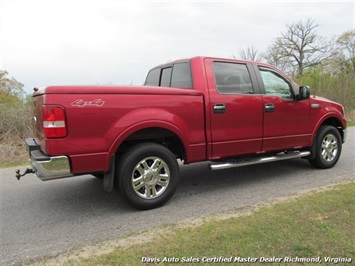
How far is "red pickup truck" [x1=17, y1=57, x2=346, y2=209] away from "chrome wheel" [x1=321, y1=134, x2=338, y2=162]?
0.02 m

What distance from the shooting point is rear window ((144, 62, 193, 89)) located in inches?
177

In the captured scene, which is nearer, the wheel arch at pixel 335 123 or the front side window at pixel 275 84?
the front side window at pixel 275 84

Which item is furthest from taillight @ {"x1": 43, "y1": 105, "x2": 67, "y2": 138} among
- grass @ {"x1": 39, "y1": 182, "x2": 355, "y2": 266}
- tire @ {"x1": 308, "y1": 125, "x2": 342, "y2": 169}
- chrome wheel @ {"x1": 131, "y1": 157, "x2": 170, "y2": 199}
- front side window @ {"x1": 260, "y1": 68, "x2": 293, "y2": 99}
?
tire @ {"x1": 308, "y1": 125, "x2": 342, "y2": 169}

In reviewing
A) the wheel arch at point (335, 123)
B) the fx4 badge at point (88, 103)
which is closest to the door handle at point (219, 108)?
the fx4 badge at point (88, 103)

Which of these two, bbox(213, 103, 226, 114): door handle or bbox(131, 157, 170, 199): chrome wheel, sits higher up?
bbox(213, 103, 226, 114): door handle

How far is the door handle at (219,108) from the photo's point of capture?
14.0ft

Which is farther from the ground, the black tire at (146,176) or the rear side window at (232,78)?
the rear side window at (232,78)

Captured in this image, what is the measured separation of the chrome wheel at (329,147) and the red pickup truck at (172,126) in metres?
0.02

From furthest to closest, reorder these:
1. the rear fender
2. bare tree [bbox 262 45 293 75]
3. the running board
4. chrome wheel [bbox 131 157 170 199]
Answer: bare tree [bbox 262 45 293 75] < the running board < chrome wheel [bbox 131 157 170 199] < the rear fender

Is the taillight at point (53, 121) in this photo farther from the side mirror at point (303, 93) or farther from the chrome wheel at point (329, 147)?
the chrome wheel at point (329, 147)

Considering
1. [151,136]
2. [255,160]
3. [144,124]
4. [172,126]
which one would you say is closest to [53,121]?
[144,124]

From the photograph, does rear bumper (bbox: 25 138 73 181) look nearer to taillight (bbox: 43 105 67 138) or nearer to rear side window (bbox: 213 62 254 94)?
taillight (bbox: 43 105 67 138)

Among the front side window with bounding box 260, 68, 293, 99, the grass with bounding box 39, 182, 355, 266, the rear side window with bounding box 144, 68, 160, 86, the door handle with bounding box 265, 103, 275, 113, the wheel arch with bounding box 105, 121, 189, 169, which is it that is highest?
the rear side window with bounding box 144, 68, 160, 86

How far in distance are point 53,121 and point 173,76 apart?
217 cm
